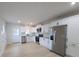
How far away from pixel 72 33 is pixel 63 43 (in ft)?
2.04

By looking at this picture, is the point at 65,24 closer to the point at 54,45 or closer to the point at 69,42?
the point at 69,42

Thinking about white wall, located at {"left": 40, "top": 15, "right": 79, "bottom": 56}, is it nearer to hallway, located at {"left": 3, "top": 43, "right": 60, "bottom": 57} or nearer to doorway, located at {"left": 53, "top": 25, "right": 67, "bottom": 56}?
doorway, located at {"left": 53, "top": 25, "right": 67, "bottom": 56}

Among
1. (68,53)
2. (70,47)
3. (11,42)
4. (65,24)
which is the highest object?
(65,24)

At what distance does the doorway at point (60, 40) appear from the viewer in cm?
358

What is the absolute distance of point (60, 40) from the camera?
383cm

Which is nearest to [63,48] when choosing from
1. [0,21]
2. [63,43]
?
[63,43]

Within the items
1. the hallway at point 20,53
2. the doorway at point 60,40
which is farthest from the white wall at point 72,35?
the hallway at point 20,53

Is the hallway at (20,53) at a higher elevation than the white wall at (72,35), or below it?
below

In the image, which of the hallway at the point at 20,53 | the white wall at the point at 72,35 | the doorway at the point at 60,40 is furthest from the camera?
the doorway at the point at 60,40

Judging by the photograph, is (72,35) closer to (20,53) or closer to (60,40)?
(60,40)

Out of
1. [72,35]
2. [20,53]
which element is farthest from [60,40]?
[20,53]

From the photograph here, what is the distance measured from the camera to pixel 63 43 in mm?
3629

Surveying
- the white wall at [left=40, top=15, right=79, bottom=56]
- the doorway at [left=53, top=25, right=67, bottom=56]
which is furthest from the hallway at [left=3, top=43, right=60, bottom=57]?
the white wall at [left=40, top=15, right=79, bottom=56]

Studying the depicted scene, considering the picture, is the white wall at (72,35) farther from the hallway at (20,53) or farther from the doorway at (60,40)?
the hallway at (20,53)
